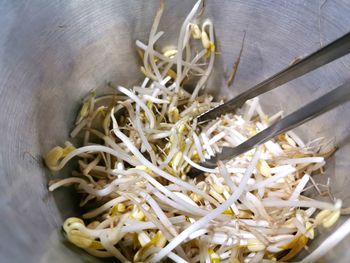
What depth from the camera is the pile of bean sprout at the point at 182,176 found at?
2.25 feet

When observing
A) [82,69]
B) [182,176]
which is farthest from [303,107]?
[82,69]

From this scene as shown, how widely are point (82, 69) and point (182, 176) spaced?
0.32 meters

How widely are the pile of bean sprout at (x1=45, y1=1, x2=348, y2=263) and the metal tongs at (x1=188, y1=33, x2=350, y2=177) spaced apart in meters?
0.05

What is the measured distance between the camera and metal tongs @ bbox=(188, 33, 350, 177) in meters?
0.57

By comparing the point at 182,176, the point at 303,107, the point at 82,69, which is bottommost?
the point at 182,176

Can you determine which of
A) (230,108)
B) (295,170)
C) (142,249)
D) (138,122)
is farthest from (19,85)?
(295,170)

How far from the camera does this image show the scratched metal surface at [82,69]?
59 centimetres

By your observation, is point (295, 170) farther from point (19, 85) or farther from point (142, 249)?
point (19, 85)

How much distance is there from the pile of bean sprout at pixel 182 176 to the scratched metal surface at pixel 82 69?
0.10 feet

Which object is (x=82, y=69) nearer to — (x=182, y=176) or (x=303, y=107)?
(x=182, y=176)

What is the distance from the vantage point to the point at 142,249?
65 centimetres

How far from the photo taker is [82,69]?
2.51ft

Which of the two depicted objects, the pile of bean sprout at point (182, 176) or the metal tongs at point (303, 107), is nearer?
the metal tongs at point (303, 107)

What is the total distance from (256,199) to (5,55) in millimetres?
555
